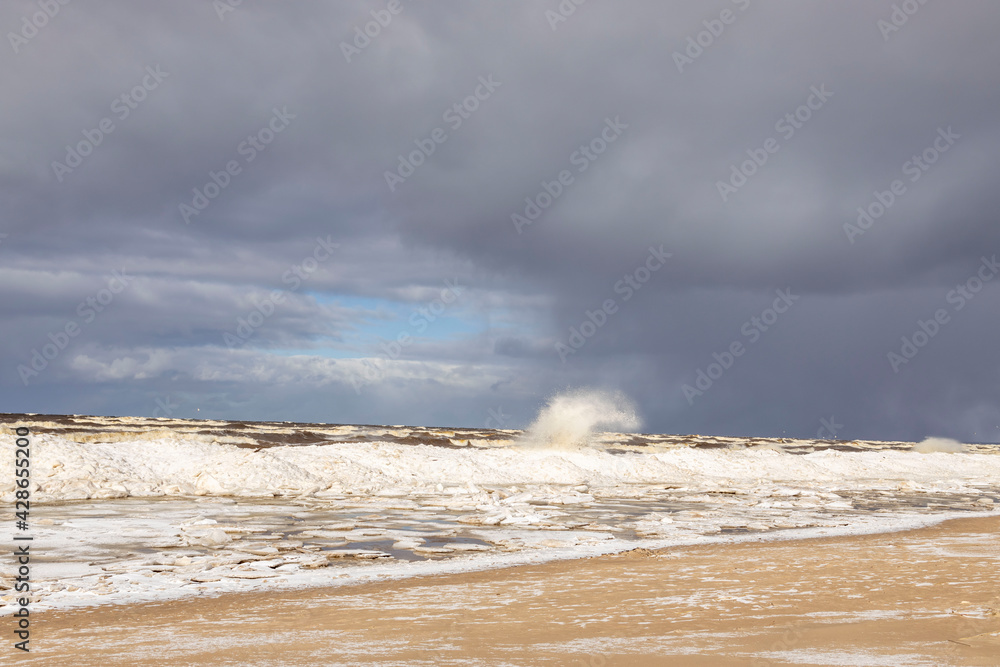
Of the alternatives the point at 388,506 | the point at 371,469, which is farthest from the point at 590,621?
the point at 371,469

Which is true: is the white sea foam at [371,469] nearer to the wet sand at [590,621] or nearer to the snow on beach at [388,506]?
the snow on beach at [388,506]

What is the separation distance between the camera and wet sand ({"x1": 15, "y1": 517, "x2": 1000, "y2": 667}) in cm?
713

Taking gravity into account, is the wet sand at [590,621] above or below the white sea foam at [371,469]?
below

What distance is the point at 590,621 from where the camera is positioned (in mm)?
8664

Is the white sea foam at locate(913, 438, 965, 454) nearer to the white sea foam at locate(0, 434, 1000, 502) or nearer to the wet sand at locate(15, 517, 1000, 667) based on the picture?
the white sea foam at locate(0, 434, 1000, 502)

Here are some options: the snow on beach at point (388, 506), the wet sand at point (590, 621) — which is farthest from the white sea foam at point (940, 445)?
the wet sand at point (590, 621)

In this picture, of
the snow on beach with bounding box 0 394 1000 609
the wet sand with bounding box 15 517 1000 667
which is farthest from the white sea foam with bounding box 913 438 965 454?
the wet sand with bounding box 15 517 1000 667

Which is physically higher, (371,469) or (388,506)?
(371,469)

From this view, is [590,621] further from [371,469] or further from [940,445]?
[940,445]

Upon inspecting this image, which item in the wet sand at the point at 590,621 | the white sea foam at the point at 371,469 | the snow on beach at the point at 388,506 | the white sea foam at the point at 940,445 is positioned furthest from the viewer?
the white sea foam at the point at 940,445

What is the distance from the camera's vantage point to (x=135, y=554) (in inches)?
523

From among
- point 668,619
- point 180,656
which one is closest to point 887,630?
point 668,619

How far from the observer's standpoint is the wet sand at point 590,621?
7.13 meters

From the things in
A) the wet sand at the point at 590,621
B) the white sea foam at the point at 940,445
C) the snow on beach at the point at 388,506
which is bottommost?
the wet sand at the point at 590,621
